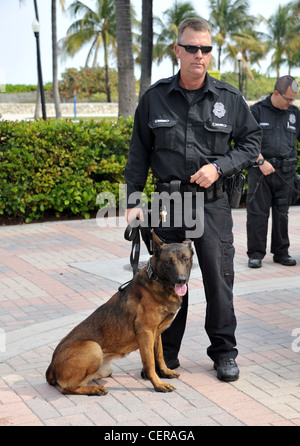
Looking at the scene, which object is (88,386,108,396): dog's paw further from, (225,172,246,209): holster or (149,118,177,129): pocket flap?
(149,118,177,129): pocket flap

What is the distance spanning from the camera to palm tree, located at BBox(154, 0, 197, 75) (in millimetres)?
57500

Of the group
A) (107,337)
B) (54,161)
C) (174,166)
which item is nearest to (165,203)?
(174,166)

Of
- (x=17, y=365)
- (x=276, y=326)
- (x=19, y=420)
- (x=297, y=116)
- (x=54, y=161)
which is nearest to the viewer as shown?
(x=19, y=420)

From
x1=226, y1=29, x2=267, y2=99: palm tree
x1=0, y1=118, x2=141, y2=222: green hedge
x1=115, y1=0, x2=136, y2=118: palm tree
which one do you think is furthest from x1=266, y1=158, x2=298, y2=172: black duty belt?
x1=226, y1=29, x2=267, y2=99: palm tree

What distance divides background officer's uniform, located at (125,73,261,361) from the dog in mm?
306

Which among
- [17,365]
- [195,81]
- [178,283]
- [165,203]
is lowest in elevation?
[17,365]

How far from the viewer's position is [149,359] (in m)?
3.88

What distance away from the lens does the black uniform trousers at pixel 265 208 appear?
7.30 metres

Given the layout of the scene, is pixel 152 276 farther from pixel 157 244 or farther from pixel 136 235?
pixel 136 235

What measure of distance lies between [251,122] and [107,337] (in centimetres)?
169

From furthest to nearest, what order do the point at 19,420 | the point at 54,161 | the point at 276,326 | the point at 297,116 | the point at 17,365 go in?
the point at 54,161 → the point at 297,116 → the point at 276,326 → the point at 17,365 → the point at 19,420

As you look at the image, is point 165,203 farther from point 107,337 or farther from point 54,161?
point 54,161

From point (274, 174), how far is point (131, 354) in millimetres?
3389

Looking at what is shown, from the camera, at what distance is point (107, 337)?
390 cm
